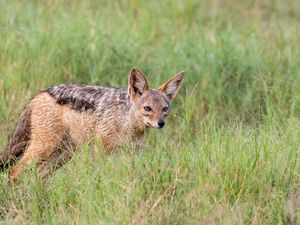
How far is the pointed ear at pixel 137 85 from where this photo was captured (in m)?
8.69

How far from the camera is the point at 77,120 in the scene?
8711 mm

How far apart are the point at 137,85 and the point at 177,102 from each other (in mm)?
1756

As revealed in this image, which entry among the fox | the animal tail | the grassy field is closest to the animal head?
the fox

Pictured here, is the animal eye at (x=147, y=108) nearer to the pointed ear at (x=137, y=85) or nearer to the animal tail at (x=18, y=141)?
the pointed ear at (x=137, y=85)

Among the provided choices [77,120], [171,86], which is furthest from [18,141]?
[171,86]

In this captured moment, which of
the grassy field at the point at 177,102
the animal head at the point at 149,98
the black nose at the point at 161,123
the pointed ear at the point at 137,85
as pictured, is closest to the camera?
the grassy field at the point at 177,102

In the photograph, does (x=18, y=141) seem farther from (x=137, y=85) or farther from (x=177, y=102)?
(x=177, y=102)

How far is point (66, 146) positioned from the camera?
8602 mm

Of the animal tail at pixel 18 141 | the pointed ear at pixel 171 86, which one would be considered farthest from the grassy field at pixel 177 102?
the animal tail at pixel 18 141

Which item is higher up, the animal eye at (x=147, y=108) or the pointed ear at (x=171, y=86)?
the pointed ear at (x=171, y=86)

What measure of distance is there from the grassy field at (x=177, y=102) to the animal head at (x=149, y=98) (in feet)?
0.75

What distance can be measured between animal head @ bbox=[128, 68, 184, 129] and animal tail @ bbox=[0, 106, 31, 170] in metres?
0.97

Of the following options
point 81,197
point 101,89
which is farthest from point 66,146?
point 81,197

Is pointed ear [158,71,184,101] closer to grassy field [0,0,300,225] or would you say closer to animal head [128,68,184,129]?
animal head [128,68,184,129]
